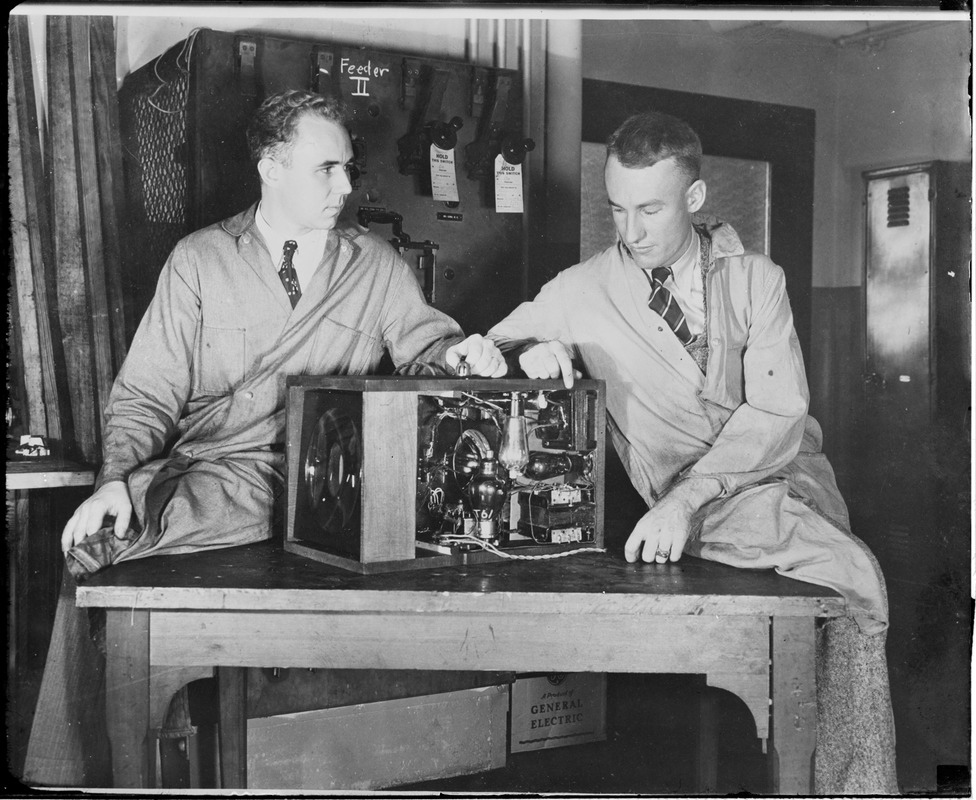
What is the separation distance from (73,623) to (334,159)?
118 cm

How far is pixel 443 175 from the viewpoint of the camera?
8.86 feet

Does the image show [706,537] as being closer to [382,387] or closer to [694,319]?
[694,319]

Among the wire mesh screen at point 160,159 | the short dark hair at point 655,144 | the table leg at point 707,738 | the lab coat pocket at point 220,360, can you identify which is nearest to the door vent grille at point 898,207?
the short dark hair at point 655,144

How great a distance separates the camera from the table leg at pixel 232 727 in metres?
2.50

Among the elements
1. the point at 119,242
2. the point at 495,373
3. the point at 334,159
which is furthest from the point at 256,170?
the point at 495,373

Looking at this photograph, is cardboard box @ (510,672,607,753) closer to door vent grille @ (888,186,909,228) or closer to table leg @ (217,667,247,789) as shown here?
table leg @ (217,667,247,789)

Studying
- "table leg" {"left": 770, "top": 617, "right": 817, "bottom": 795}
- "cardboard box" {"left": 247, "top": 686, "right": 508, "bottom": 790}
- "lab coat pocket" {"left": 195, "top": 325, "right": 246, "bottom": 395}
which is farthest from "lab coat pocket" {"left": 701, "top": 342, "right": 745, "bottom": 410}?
"lab coat pocket" {"left": 195, "top": 325, "right": 246, "bottom": 395}

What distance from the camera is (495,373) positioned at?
7.25ft

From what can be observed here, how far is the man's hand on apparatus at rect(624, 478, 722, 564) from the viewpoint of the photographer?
7.06ft

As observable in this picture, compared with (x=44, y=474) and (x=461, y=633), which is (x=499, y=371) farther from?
(x=44, y=474)

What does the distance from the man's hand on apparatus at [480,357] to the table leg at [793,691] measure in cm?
77

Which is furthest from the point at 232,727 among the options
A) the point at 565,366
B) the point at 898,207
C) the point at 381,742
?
the point at 898,207

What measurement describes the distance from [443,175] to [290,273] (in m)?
0.53

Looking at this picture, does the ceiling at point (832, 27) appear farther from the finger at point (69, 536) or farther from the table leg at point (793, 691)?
the finger at point (69, 536)
